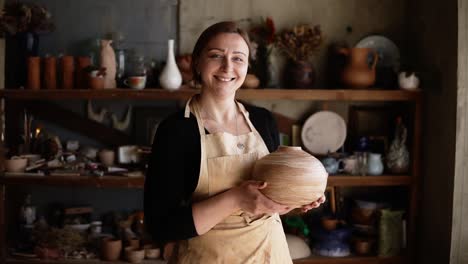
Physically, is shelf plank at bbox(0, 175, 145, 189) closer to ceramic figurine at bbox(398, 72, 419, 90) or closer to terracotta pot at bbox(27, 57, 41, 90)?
terracotta pot at bbox(27, 57, 41, 90)

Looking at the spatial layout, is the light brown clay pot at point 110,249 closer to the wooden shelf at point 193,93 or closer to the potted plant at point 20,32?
the wooden shelf at point 193,93

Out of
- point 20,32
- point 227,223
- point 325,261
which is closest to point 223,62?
point 227,223

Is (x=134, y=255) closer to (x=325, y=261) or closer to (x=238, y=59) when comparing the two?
(x=325, y=261)

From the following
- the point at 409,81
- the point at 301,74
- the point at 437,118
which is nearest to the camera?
the point at 437,118

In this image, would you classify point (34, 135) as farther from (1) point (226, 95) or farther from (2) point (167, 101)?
(1) point (226, 95)

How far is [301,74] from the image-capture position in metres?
3.70

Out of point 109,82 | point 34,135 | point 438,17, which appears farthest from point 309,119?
point 34,135

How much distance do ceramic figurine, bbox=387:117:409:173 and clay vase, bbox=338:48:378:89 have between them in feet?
1.31

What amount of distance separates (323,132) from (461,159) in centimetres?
96

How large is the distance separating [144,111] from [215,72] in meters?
2.41

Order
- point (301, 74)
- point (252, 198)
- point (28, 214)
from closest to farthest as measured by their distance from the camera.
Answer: point (252, 198) → point (301, 74) → point (28, 214)

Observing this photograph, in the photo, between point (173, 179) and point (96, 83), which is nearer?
point (173, 179)

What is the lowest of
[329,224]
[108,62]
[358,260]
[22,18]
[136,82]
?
[358,260]

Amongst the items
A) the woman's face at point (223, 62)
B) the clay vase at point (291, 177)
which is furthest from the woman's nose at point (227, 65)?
the clay vase at point (291, 177)
